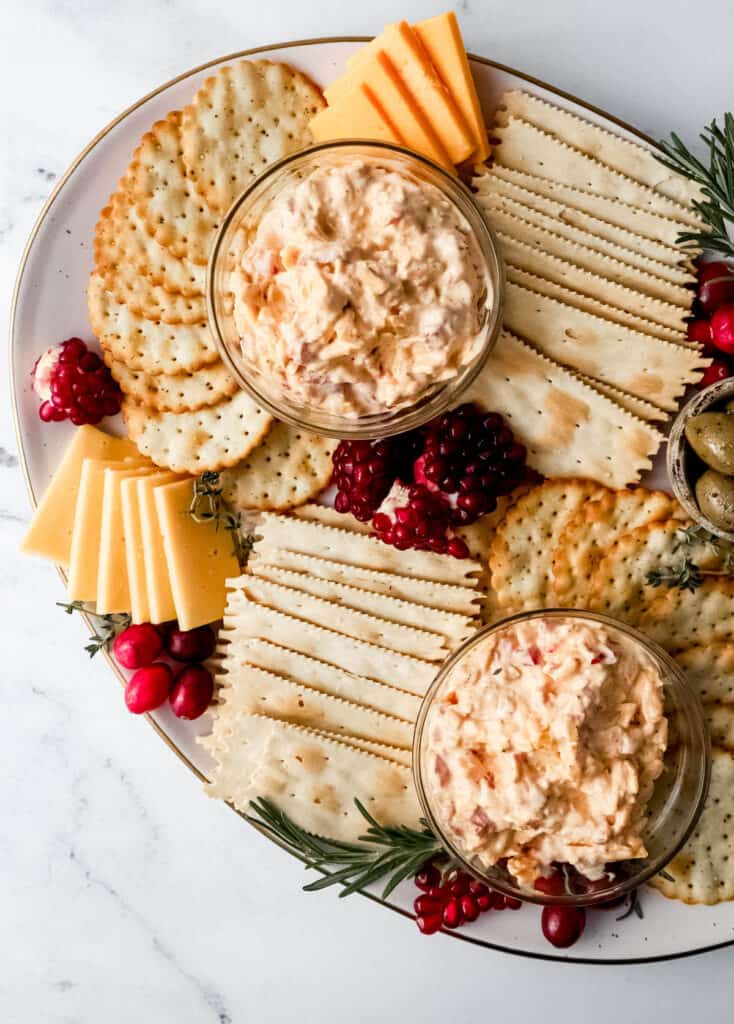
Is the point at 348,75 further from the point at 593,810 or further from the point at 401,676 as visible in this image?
the point at 593,810

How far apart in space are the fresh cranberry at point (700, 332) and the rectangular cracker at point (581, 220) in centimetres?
9

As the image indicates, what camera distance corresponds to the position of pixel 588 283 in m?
1.96

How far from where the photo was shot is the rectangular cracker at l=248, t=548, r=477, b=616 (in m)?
2.04

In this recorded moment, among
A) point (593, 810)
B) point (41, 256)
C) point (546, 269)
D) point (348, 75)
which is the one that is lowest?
point (593, 810)

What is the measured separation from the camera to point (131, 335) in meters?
2.05

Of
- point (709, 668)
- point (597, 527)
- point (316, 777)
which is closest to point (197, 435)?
point (316, 777)

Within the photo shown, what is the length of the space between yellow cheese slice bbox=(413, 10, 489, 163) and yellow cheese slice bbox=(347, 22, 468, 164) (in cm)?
1

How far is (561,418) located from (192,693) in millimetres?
969

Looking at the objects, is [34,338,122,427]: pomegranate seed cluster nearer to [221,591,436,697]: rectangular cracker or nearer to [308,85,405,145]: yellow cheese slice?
[221,591,436,697]: rectangular cracker

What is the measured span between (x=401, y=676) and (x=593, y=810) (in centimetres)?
49

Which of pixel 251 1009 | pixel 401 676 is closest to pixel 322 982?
pixel 251 1009

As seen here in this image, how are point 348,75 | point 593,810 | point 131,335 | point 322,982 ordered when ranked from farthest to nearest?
point 322,982 < point 131,335 < point 348,75 < point 593,810

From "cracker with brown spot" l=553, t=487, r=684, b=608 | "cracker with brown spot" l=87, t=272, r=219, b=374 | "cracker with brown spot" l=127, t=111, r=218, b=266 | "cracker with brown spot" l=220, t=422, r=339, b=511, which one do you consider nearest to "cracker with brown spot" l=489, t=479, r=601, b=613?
"cracker with brown spot" l=553, t=487, r=684, b=608

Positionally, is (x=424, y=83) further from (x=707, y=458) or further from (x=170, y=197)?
(x=707, y=458)
